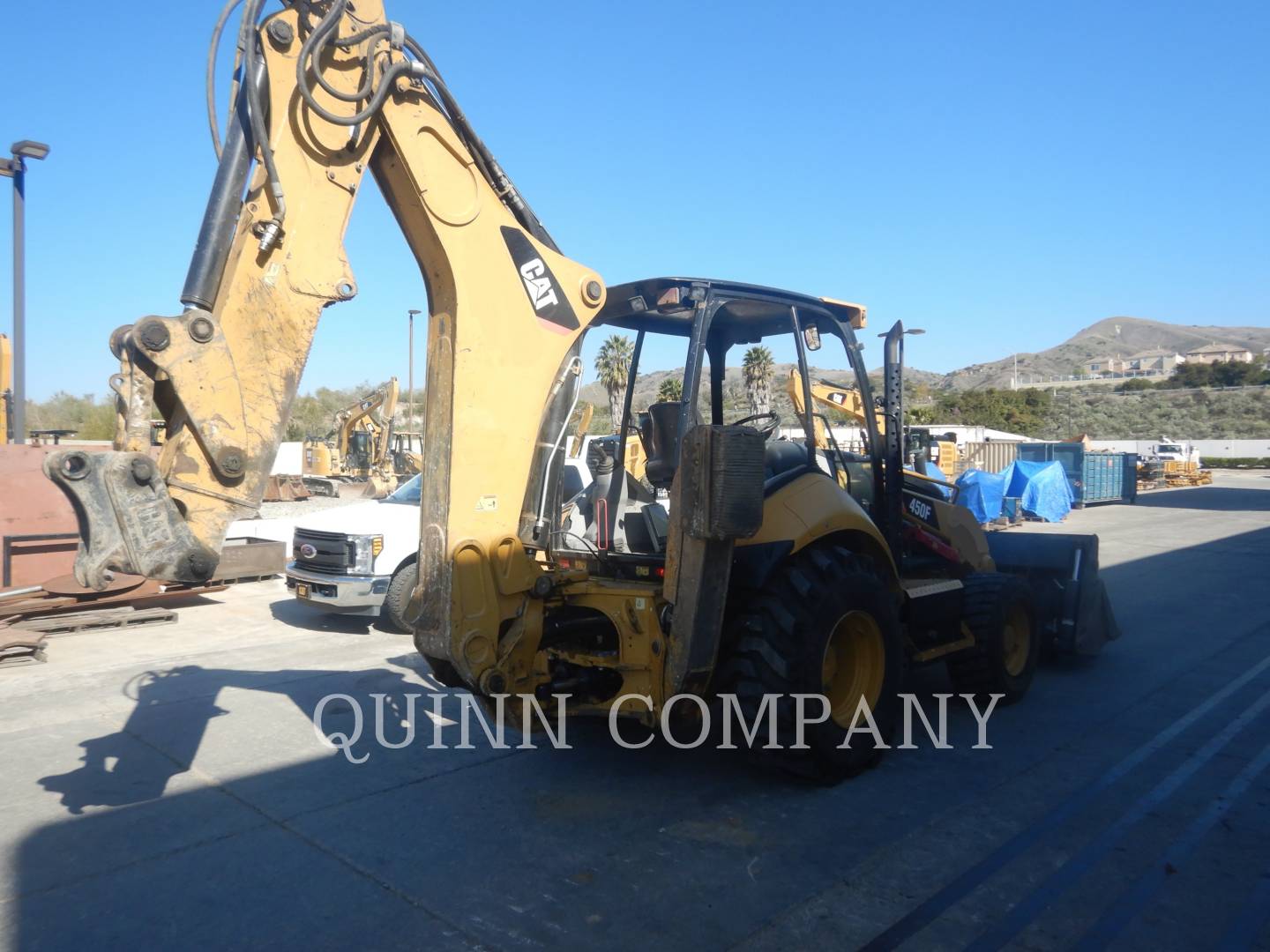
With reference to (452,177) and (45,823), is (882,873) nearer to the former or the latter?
(452,177)

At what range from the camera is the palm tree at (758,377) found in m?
6.51

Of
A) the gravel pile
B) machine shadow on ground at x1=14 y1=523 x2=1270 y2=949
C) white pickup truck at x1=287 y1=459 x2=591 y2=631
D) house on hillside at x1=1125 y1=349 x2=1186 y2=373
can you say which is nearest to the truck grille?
white pickup truck at x1=287 y1=459 x2=591 y2=631

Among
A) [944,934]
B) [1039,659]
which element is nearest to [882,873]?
[944,934]

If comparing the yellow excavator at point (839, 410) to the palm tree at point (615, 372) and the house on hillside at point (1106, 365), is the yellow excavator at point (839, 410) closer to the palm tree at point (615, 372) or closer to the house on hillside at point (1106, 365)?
the palm tree at point (615, 372)

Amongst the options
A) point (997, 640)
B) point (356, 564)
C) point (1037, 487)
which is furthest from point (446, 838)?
point (1037, 487)

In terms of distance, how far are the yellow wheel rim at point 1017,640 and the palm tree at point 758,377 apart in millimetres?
2449

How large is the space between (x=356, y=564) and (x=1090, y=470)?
2851 centimetres

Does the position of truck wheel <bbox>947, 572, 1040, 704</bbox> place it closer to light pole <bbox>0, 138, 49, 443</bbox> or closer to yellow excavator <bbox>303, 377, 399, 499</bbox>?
light pole <bbox>0, 138, 49, 443</bbox>

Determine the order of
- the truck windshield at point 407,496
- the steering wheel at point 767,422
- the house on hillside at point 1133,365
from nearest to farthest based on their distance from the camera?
the steering wheel at point 767,422 < the truck windshield at point 407,496 < the house on hillside at point 1133,365

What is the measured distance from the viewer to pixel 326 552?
384 inches

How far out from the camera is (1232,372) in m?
90.1

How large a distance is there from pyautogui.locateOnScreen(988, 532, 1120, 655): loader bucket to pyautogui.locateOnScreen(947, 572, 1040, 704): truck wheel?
72cm

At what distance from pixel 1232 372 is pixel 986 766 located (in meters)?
102

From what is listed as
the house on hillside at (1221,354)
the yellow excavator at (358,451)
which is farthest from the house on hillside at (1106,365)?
the yellow excavator at (358,451)
